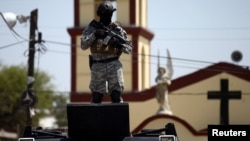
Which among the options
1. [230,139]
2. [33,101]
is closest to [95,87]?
[230,139]

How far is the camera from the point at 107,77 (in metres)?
15.4

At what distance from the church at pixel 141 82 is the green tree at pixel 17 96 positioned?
22246 millimetres

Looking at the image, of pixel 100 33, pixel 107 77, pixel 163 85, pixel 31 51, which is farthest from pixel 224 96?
pixel 100 33

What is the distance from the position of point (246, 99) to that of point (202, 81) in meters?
2.44

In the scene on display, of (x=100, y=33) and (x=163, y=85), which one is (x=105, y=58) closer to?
(x=100, y=33)

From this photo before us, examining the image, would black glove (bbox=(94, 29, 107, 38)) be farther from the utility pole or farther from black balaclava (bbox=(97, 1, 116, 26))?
the utility pole

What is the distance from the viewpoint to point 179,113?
174 ft

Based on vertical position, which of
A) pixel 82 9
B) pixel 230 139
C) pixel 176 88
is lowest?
pixel 230 139

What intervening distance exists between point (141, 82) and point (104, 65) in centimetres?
3930

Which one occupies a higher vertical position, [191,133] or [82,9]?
[82,9]

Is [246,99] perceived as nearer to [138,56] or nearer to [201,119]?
[201,119]

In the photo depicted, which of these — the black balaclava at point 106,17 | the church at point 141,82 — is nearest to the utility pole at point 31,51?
the church at point 141,82

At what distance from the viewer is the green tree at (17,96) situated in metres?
81.9

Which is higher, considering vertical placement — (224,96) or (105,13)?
(224,96)
